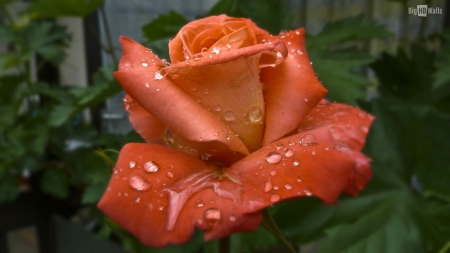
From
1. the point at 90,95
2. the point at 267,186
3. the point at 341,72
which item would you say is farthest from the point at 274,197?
the point at 90,95

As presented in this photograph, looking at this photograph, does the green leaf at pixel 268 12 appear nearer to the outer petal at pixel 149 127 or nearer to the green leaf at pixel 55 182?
the outer petal at pixel 149 127

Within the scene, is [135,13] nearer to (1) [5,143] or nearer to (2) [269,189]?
(1) [5,143]

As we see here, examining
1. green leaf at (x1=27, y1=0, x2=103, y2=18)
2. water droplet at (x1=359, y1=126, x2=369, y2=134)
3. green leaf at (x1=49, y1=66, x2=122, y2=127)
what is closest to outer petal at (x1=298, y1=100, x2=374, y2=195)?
water droplet at (x1=359, y1=126, x2=369, y2=134)

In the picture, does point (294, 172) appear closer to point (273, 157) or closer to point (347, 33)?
point (273, 157)

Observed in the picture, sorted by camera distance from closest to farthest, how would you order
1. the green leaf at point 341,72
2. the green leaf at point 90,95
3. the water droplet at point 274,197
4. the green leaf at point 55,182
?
the water droplet at point 274,197 < the green leaf at point 341,72 < the green leaf at point 90,95 < the green leaf at point 55,182

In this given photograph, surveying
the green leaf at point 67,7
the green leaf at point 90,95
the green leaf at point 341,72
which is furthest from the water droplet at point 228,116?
the green leaf at point 67,7

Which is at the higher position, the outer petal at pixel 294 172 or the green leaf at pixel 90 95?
the outer petal at pixel 294 172
